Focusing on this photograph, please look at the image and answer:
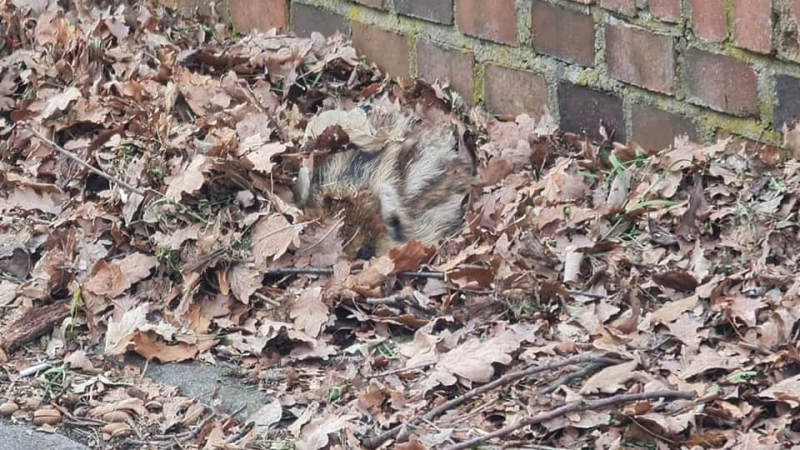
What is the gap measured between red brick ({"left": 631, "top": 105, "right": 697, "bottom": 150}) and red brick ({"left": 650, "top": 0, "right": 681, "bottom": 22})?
0.93ft

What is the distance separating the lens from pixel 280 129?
426 centimetres

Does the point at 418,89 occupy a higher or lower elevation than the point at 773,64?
lower

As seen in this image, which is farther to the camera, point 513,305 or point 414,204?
point 414,204

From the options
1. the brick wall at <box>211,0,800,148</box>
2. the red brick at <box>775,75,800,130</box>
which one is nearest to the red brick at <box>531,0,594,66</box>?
the brick wall at <box>211,0,800,148</box>

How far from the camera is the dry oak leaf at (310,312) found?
3359 mm

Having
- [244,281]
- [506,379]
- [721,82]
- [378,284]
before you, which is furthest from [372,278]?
[721,82]

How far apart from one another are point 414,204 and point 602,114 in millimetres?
652

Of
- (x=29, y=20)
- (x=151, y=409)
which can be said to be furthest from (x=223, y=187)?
(x=29, y=20)

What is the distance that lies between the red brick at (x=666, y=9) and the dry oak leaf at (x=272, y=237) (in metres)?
1.21

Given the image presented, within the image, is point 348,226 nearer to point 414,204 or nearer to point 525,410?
point 414,204

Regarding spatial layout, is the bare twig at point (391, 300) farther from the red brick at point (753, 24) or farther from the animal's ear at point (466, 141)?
the red brick at point (753, 24)

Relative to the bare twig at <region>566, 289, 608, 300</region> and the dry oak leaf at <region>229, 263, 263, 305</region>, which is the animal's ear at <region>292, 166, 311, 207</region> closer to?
the dry oak leaf at <region>229, 263, 263, 305</region>

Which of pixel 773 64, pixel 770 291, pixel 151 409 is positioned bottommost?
pixel 151 409

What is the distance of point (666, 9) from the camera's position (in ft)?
12.5
